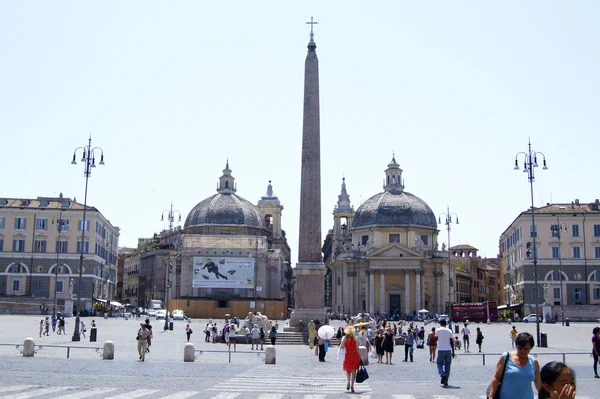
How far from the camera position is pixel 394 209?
289ft

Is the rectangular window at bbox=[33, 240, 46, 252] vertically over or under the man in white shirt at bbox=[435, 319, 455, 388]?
over

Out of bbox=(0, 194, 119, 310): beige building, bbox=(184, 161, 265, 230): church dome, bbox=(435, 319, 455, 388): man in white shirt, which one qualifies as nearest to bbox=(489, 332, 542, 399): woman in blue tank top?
bbox=(435, 319, 455, 388): man in white shirt

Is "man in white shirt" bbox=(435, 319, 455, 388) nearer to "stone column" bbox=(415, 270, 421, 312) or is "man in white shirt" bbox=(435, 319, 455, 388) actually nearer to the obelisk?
the obelisk

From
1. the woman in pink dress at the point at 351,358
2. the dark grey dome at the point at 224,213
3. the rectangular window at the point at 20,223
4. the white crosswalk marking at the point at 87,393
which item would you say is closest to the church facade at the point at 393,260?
the dark grey dome at the point at 224,213

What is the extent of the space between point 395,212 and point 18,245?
40239 millimetres

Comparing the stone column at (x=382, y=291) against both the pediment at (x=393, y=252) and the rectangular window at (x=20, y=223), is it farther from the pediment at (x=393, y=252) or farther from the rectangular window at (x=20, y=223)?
the rectangular window at (x=20, y=223)

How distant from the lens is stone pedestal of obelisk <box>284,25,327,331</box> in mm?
34656

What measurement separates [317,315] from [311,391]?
20394 millimetres

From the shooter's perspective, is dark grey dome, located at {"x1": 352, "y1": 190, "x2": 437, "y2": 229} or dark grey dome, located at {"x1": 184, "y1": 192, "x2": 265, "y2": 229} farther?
dark grey dome, located at {"x1": 184, "y1": 192, "x2": 265, "y2": 229}

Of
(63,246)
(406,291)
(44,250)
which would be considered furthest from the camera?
(406,291)

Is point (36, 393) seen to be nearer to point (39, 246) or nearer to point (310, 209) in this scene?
point (310, 209)

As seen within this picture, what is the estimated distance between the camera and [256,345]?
33125 mm

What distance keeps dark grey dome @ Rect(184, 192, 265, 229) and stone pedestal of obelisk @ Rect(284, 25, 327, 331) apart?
5510cm

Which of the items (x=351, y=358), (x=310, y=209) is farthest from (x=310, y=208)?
(x=351, y=358)
